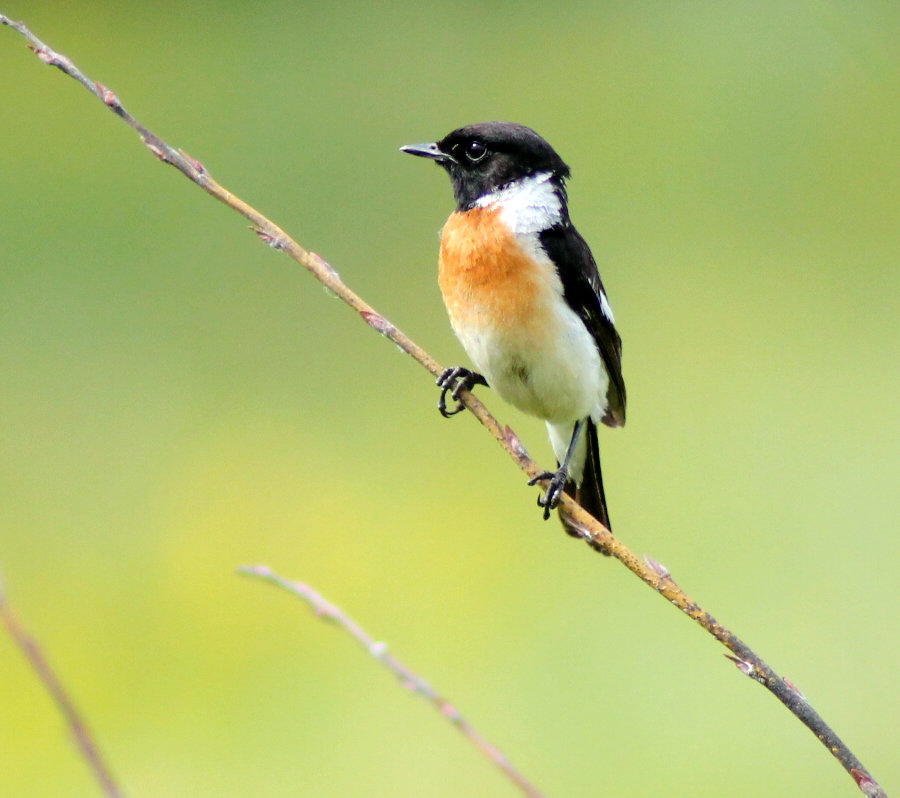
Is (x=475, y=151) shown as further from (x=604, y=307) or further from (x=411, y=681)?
(x=411, y=681)

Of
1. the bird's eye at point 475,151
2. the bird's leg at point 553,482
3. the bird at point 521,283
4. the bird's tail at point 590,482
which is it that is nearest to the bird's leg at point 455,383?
the bird at point 521,283

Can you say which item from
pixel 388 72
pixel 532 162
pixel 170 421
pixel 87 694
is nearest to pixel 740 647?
pixel 532 162

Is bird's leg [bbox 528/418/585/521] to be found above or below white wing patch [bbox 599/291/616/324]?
below

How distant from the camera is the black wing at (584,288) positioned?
290 centimetres

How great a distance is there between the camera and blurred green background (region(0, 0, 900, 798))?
461 cm

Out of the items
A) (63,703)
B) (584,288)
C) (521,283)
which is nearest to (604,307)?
(584,288)

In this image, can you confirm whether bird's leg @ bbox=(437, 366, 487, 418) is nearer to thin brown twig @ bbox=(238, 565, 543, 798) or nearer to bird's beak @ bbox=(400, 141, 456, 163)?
bird's beak @ bbox=(400, 141, 456, 163)

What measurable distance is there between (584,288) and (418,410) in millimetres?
2917

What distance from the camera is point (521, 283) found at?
9.30 ft

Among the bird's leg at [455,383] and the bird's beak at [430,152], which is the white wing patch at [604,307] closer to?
the bird's leg at [455,383]

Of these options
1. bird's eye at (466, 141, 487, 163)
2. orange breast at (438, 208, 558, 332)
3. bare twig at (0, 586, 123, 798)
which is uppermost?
bird's eye at (466, 141, 487, 163)

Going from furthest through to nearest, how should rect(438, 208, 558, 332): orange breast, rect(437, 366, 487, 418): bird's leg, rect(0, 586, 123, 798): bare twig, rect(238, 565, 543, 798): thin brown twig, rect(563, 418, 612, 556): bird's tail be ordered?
rect(563, 418, 612, 556): bird's tail → rect(438, 208, 558, 332): orange breast → rect(437, 366, 487, 418): bird's leg → rect(238, 565, 543, 798): thin brown twig → rect(0, 586, 123, 798): bare twig

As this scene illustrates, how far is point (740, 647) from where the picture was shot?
1.48m

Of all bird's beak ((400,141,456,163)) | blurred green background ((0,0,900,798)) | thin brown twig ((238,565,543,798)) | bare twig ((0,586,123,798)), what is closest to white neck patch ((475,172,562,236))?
bird's beak ((400,141,456,163))
